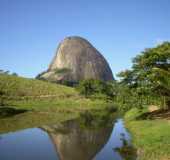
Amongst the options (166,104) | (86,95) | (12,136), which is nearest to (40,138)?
(12,136)

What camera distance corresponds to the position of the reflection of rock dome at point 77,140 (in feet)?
61.6

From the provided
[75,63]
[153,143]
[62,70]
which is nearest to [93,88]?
[62,70]

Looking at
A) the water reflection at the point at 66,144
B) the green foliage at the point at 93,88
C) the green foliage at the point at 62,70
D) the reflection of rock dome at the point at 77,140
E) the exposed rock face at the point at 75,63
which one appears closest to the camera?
the water reflection at the point at 66,144

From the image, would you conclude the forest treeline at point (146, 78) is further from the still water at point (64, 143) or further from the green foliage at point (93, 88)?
the green foliage at point (93, 88)

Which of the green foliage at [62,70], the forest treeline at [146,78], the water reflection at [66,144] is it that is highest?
the green foliage at [62,70]

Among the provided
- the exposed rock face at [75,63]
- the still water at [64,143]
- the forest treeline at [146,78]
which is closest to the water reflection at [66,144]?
the still water at [64,143]

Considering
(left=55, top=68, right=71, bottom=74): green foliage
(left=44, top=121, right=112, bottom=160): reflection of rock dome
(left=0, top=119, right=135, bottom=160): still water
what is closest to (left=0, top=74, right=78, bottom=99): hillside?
(left=55, top=68, right=71, bottom=74): green foliage

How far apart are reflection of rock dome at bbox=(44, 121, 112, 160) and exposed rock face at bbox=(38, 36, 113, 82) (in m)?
89.5

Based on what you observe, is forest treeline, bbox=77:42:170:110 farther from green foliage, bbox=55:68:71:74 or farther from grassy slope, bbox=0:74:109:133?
green foliage, bbox=55:68:71:74

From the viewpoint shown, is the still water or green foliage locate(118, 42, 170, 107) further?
green foliage locate(118, 42, 170, 107)

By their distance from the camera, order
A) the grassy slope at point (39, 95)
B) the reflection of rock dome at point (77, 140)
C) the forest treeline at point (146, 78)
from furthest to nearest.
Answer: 1. the grassy slope at point (39, 95)
2. the forest treeline at point (146, 78)
3. the reflection of rock dome at point (77, 140)

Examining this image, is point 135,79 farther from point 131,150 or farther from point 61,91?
point 61,91

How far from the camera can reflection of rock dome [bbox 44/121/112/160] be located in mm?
18781

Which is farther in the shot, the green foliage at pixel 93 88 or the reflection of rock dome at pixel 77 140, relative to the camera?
the green foliage at pixel 93 88
